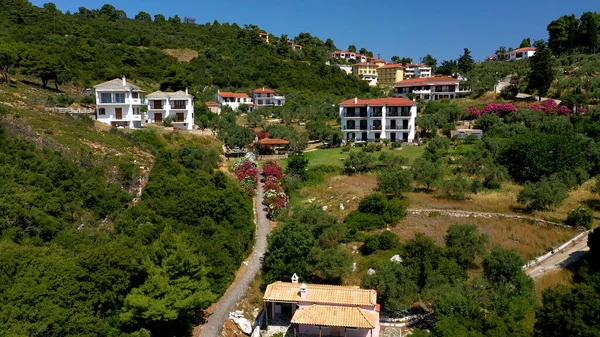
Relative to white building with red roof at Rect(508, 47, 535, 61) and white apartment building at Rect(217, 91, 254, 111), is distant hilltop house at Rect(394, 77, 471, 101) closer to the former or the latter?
white apartment building at Rect(217, 91, 254, 111)

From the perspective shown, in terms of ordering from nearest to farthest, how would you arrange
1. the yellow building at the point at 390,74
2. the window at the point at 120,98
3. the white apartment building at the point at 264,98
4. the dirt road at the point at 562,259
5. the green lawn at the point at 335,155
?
the dirt road at the point at 562,259, the window at the point at 120,98, the green lawn at the point at 335,155, the white apartment building at the point at 264,98, the yellow building at the point at 390,74

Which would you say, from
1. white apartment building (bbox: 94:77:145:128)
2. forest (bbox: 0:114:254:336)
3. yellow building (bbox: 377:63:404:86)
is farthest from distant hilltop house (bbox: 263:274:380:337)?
yellow building (bbox: 377:63:404:86)

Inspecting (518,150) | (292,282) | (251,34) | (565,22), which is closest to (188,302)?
(292,282)

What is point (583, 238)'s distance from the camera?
30.9 meters

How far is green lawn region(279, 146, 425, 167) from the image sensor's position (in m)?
52.1

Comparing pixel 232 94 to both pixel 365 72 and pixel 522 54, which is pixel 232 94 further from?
pixel 522 54

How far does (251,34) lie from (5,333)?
130m

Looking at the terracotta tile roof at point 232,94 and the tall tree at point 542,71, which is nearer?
the tall tree at point 542,71

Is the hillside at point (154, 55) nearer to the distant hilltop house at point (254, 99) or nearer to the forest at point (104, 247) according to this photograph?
the distant hilltop house at point (254, 99)

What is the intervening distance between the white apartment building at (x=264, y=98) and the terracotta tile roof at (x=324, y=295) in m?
70.0

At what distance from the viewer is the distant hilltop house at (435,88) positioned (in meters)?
86.8

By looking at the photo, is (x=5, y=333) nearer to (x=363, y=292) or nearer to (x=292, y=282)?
(x=292, y=282)

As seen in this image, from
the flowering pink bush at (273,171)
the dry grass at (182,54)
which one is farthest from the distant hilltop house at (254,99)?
the flowering pink bush at (273,171)

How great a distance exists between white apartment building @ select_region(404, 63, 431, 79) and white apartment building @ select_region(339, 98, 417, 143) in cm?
6393
